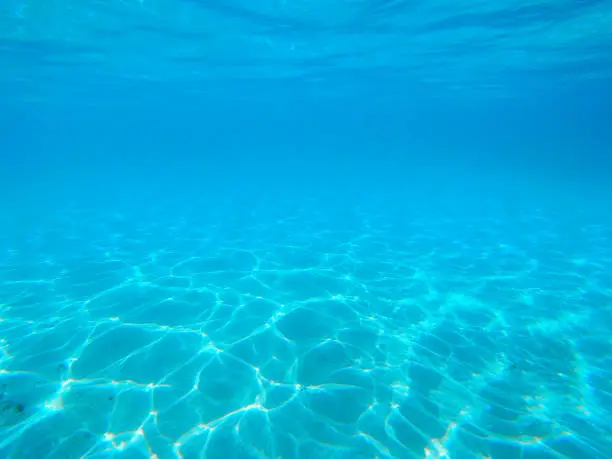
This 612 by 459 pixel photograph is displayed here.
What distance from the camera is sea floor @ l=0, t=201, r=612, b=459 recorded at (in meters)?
5.27

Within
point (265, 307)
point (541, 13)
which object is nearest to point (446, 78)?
point (541, 13)

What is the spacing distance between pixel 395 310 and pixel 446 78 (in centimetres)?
3136

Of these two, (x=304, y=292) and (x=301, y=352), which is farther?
(x=304, y=292)

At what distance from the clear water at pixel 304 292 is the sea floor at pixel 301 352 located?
0.15ft

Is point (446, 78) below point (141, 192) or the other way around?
the other way around

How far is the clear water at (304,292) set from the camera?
547 cm

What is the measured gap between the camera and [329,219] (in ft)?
63.4

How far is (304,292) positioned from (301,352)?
2.81m

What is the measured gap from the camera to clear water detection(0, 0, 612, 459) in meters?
5.47

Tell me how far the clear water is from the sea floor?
0.04 meters

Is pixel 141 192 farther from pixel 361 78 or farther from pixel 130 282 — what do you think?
pixel 361 78

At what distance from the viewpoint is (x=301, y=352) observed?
23.4ft

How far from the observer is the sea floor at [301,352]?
5.27 m

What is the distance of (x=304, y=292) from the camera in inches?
388
